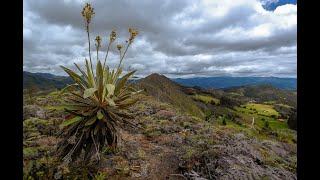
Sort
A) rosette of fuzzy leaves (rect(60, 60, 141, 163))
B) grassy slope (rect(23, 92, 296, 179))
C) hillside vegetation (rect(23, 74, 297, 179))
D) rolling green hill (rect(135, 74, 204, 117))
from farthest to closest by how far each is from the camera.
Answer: rolling green hill (rect(135, 74, 204, 117)) < grassy slope (rect(23, 92, 296, 179)) < rosette of fuzzy leaves (rect(60, 60, 141, 163)) < hillside vegetation (rect(23, 74, 297, 179))

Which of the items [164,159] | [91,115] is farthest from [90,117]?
[164,159]

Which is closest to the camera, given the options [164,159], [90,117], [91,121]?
[91,121]

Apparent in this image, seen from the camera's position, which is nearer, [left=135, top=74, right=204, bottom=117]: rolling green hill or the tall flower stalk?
the tall flower stalk

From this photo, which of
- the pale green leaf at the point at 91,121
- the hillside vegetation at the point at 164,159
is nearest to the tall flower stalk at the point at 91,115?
the pale green leaf at the point at 91,121

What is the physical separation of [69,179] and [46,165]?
610mm

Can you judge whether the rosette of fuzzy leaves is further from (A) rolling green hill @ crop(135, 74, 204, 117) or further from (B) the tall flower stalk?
(A) rolling green hill @ crop(135, 74, 204, 117)

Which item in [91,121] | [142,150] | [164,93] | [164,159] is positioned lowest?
[164,159]

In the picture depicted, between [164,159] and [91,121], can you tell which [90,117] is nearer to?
[91,121]

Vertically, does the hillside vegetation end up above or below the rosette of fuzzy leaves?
below

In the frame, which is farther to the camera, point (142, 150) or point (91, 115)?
point (142, 150)

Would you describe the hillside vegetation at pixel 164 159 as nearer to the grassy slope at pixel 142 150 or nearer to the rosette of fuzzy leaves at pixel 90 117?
the grassy slope at pixel 142 150

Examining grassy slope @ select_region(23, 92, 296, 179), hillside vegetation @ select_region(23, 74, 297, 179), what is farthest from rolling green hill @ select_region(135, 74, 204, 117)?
hillside vegetation @ select_region(23, 74, 297, 179)

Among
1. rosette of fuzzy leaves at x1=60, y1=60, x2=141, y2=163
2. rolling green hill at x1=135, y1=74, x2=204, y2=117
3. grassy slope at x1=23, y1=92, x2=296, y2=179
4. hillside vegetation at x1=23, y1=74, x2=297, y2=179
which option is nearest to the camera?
hillside vegetation at x1=23, y1=74, x2=297, y2=179

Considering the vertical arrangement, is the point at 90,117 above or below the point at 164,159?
above
